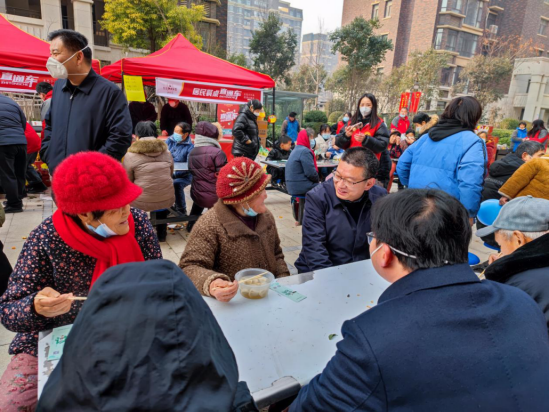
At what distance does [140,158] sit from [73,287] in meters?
2.65

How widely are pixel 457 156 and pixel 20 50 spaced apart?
22.2ft

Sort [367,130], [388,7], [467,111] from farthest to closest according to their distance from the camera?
1. [388,7]
2. [367,130]
3. [467,111]

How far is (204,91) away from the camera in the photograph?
6.59 metres

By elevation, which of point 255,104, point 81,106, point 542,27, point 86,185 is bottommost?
point 86,185

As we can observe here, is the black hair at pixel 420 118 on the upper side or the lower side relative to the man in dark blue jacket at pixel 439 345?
upper

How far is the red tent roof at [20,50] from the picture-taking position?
559 centimetres

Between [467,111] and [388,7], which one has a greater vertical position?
[388,7]

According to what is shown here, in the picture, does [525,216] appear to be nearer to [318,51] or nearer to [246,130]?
[246,130]

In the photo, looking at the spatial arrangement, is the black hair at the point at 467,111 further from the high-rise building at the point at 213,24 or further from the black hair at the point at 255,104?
the high-rise building at the point at 213,24

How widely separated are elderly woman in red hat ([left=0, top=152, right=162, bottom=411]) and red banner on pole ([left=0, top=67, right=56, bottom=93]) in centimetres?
589

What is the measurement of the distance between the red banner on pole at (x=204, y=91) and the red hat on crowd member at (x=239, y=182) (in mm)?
4633

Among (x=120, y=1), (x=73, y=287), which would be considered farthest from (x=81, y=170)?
(x=120, y=1)

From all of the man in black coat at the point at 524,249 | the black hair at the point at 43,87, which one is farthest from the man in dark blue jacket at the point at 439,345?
the black hair at the point at 43,87

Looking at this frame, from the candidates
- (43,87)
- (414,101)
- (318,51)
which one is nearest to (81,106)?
(43,87)
